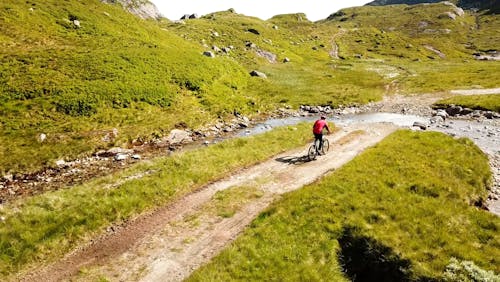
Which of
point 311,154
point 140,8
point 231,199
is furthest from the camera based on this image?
point 140,8

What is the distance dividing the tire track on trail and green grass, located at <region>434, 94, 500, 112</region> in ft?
119

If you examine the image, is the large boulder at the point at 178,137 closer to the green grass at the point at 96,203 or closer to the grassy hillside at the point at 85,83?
the grassy hillside at the point at 85,83

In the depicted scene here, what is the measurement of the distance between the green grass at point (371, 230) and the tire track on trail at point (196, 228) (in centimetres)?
106

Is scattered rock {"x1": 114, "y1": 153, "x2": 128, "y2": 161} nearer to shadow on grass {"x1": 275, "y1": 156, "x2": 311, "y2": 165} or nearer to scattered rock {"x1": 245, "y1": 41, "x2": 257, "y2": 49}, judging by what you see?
shadow on grass {"x1": 275, "y1": 156, "x2": 311, "y2": 165}


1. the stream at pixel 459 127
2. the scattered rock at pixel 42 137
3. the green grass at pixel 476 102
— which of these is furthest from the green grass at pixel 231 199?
the green grass at pixel 476 102

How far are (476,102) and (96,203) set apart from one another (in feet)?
191

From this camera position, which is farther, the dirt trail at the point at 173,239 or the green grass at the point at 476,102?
the green grass at the point at 476,102

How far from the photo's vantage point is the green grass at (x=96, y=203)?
17.4 metres

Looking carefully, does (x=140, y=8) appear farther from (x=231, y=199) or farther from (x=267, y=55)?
(x=231, y=199)

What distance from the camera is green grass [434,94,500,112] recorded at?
54.7m

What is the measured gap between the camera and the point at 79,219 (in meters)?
19.4

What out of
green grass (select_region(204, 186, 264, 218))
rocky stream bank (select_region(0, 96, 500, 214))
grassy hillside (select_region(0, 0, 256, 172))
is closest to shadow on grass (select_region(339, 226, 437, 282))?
green grass (select_region(204, 186, 264, 218))

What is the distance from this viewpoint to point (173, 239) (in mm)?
18312

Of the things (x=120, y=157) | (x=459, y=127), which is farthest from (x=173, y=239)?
(x=459, y=127)
